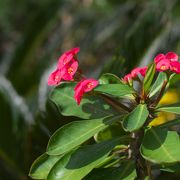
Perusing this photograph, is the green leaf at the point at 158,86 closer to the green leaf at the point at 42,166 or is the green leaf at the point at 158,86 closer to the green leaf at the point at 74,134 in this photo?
the green leaf at the point at 74,134

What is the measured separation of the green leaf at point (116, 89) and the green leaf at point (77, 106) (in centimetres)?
14

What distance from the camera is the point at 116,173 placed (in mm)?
1623

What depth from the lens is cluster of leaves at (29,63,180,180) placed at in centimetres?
149

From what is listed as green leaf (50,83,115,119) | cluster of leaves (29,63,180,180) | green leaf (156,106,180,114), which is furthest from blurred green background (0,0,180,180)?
green leaf (156,106,180,114)

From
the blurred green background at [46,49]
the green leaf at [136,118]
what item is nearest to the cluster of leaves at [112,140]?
the green leaf at [136,118]

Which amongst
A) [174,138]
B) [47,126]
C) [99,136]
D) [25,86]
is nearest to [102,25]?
[25,86]

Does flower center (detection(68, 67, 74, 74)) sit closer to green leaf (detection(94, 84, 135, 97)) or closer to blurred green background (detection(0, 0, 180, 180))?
green leaf (detection(94, 84, 135, 97))

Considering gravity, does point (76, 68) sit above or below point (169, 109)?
above

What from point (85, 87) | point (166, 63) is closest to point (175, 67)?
point (166, 63)

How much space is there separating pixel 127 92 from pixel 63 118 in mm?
971

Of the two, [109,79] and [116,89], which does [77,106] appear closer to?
[109,79]

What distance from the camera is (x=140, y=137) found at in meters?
1.62

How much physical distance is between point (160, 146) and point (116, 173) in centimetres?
21

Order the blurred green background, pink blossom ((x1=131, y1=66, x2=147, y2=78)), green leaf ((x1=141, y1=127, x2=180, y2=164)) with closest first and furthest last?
green leaf ((x1=141, y1=127, x2=180, y2=164))
pink blossom ((x1=131, y1=66, x2=147, y2=78))
the blurred green background
